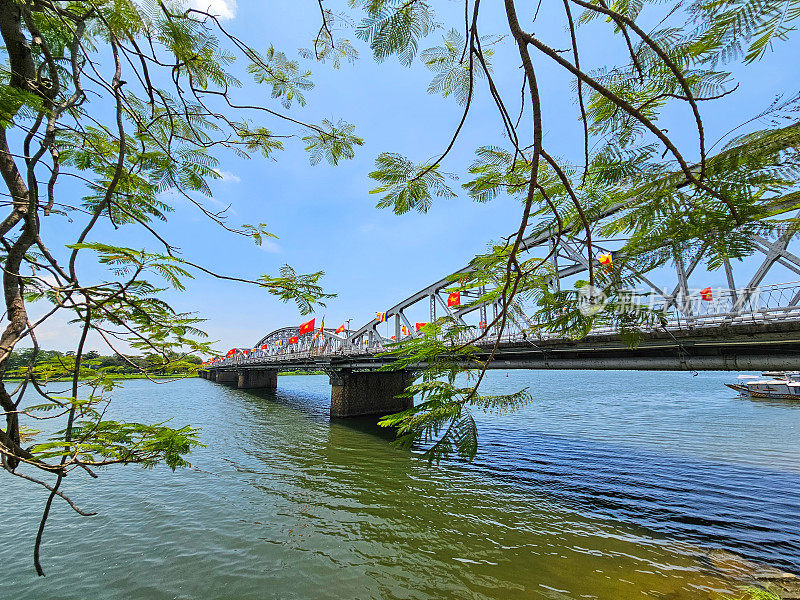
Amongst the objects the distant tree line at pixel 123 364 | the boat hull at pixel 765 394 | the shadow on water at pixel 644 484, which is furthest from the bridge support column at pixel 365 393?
the boat hull at pixel 765 394

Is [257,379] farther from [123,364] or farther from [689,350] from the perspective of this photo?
[123,364]

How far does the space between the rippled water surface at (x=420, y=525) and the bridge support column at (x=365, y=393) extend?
12.6 meters

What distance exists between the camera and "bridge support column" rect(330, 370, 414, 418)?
32.3 metres

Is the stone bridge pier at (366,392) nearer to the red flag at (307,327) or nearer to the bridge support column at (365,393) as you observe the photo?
the bridge support column at (365,393)

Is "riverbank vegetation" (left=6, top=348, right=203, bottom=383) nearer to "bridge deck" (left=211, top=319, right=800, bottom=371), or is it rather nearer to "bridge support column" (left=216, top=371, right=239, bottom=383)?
"bridge deck" (left=211, top=319, right=800, bottom=371)

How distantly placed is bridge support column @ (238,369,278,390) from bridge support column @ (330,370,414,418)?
4147 cm

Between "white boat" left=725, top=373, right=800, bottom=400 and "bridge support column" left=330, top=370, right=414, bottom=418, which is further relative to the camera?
"white boat" left=725, top=373, right=800, bottom=400

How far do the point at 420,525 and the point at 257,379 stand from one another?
225 ft

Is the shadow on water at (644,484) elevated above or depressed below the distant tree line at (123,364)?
below

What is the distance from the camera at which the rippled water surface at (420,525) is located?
7336mm

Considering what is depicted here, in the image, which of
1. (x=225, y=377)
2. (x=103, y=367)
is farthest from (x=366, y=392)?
(x=225, y=377)

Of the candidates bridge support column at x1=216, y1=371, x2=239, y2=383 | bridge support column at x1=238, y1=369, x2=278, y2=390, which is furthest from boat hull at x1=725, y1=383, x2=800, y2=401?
bridge support column at x1=216, y1=371, x2=239, y2=383

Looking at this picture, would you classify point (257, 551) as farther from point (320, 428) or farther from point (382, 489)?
point (320, 428)

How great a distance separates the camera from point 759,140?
173cm
